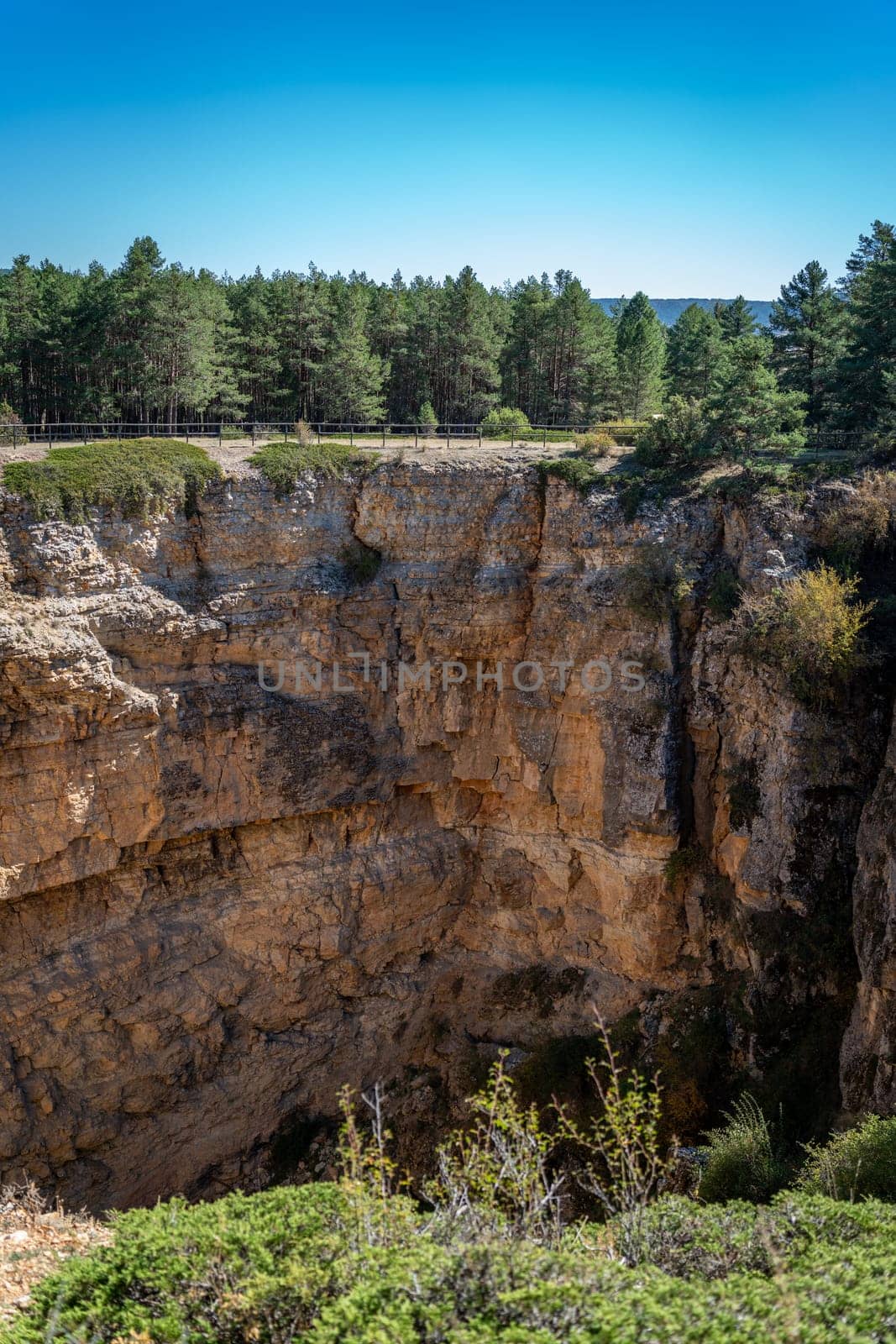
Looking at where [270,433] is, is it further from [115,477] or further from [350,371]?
[115,477]

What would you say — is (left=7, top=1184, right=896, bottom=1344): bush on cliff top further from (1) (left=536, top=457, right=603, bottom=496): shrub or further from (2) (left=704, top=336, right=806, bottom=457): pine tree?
(2) (left=704, top=336, right=806, bottom=457): pine tree

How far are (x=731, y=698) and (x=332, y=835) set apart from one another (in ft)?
38.9

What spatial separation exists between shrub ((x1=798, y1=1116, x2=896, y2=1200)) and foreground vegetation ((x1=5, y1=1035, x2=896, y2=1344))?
2.26m

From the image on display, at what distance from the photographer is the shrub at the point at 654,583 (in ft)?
83.5

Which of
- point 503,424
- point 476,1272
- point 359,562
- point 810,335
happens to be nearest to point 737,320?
point 810,335

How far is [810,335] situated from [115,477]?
884 inches

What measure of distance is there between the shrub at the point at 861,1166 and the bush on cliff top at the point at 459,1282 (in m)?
2.46

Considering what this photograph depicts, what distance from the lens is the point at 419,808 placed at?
29.7m

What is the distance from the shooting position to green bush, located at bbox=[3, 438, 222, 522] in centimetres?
2292

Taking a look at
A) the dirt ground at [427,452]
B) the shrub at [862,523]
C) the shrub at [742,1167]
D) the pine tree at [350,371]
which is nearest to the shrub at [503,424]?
the dirt ground at [427,452]

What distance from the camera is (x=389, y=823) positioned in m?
29.1

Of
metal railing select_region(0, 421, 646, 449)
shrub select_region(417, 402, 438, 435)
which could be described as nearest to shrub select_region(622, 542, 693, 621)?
metal railing select_region(0, 421, 646, 449)

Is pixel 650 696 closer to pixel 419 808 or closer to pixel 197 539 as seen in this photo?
pixel 419 808

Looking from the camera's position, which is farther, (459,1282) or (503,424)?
(503,424)
